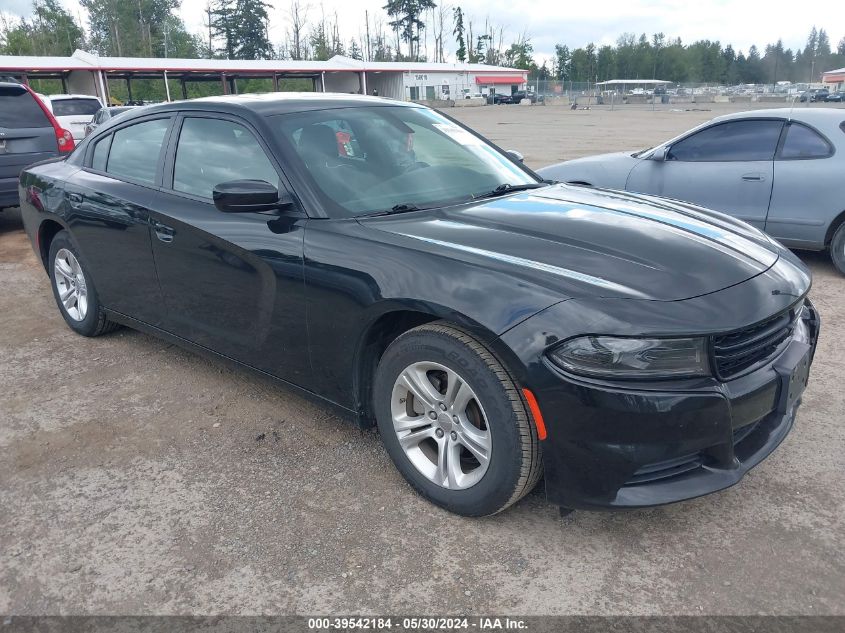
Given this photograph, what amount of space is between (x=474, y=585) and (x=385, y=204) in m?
1.71

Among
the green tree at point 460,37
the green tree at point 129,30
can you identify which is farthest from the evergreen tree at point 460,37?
the green tree at point 129,30

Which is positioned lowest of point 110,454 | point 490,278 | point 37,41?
point 110,454

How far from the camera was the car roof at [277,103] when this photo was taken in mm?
3514

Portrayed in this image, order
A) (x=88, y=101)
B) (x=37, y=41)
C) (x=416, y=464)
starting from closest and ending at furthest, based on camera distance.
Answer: (x=416, y=464), (x=88, y=101), (x=37, y=41)

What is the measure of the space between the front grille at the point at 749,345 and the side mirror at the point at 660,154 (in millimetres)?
4602

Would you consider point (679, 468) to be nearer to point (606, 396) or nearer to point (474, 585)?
point (606, 396)

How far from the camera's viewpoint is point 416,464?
2859mm

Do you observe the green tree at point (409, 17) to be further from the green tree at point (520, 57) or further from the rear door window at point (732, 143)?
the rear door window at point (732, 143)

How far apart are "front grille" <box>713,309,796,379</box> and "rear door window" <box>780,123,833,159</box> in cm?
429

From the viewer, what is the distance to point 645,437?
228cm

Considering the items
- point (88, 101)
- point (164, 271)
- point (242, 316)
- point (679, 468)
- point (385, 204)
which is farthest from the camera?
point (88, 101)

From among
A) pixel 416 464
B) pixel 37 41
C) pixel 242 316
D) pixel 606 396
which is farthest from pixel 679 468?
pixel 37 41

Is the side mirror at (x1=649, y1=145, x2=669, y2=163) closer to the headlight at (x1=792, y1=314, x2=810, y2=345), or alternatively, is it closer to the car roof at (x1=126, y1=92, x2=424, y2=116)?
the car roof at (x1=126, y1=92, x2=424, y2=116)

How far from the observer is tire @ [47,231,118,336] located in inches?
182
